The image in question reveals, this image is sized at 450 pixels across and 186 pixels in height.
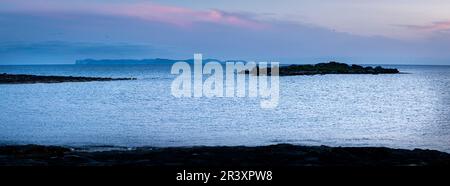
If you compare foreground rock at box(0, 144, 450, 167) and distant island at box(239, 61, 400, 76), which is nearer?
foreground rock at box(0, 144, 450, 167)

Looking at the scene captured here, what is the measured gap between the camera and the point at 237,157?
1741cm

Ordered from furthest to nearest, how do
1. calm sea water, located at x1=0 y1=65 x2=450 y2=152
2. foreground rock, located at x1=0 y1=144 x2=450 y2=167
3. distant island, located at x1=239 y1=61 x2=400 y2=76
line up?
distant island, located at x1=239 y1=61 x2=400 y2=76 → calm sea water, located at x1=0 y1=65 x2=450 y2=152 → foreground rock, located at x1=0 y1=144 x2=450 y2=167

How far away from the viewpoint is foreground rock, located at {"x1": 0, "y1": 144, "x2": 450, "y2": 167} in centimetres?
1609

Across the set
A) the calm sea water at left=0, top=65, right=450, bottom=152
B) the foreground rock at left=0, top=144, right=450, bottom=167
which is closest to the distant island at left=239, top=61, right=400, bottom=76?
the calm sea water at left=0, top=65, right=450, bottom=152

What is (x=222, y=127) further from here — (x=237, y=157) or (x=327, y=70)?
(x=327, y=70)

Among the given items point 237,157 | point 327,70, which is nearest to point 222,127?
point 237,157

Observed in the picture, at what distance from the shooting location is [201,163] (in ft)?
53.0

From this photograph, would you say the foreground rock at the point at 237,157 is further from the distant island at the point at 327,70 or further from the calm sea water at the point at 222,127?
the distant island at the point at 327,70

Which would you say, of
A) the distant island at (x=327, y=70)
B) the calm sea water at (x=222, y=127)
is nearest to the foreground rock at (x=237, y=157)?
the calm sea water at (x=222, y=127)

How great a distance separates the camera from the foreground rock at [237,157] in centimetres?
1609

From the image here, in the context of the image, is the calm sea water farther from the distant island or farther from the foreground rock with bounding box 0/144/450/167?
the distant island
